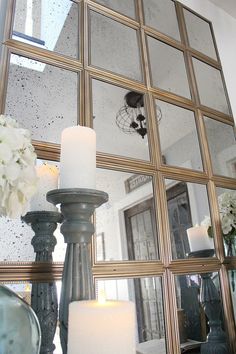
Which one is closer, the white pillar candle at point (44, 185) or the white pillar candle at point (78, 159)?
the white pillar candle at point (78, 159)

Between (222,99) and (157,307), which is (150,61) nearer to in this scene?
(222,99)

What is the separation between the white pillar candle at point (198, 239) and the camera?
917mm

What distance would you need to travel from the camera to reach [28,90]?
31.2 inches

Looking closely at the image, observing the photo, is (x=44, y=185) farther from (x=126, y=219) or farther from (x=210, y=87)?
(x=210, y=87)

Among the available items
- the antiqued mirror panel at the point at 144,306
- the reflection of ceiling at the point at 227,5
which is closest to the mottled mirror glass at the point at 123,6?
the reflection of ceiling at the point at 227,5

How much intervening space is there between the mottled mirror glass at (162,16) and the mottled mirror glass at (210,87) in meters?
0.17

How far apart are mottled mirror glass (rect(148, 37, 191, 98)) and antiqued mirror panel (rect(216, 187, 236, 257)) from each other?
421 mm

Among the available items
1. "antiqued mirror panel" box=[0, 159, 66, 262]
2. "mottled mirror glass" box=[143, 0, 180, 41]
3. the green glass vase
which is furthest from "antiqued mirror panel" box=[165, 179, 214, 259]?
"mottled mirror glass" box=[143, 0, 180, 41]

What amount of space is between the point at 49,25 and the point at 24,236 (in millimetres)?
673

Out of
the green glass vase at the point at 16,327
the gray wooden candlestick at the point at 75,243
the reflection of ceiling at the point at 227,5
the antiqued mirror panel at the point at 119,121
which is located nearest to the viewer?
the green glass vase at the point at 16,327

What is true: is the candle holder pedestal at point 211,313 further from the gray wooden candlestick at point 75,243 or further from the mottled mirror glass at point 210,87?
the mottled mirror glass at point 210,87

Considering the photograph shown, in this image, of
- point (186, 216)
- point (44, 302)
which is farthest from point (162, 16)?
point (44, 302)

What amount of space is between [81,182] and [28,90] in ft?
1.26

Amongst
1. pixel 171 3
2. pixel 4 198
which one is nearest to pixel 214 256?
pixel 4 198
